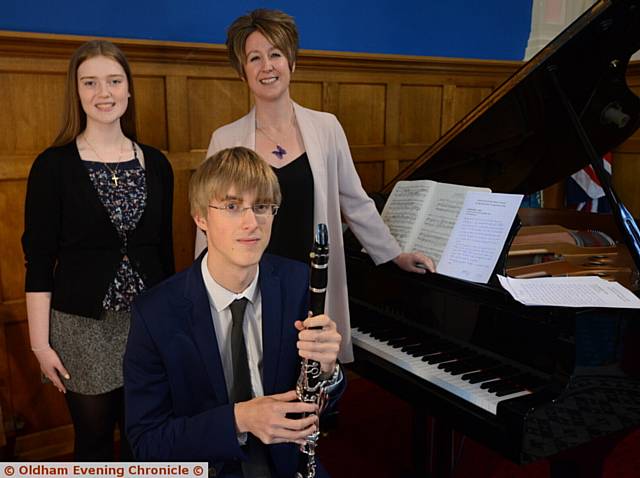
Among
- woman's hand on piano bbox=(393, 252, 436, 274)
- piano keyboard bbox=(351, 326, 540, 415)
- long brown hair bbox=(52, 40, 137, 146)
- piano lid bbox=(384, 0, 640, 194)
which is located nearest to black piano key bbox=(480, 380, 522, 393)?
piano keyboard bbox=(351, 326, 540, 415)

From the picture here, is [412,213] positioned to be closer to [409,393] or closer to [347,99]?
[409,393]

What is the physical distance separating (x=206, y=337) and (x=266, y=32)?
3.38 feet

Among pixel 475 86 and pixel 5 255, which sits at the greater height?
pixel 475 86

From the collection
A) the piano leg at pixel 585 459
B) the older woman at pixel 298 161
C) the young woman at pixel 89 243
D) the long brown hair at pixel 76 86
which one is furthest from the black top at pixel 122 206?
the piano leg at pixel 585 459

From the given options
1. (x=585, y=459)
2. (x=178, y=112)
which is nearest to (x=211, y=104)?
(x=178, y=112)

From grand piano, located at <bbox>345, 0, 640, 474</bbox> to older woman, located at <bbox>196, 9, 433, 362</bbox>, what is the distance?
12 cm

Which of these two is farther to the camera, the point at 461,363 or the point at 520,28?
the point at 520,28

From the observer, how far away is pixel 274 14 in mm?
1872

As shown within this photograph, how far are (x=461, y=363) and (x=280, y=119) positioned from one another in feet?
3.21

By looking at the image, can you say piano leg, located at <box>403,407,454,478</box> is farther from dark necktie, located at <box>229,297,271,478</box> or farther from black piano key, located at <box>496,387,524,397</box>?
dark necktie, located at <box>229,297,271,478</box>

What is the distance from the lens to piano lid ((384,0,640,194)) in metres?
1.85

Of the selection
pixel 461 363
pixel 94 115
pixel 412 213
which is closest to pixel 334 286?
pixel 412 213

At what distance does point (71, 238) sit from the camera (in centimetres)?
170

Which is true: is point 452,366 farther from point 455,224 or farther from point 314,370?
point 314,370
